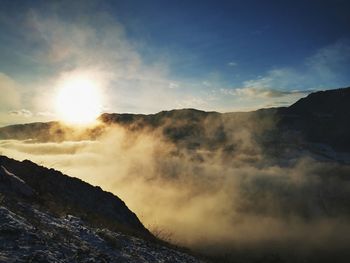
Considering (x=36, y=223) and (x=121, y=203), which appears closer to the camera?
(x=36, y=223)

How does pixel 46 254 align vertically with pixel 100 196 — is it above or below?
above

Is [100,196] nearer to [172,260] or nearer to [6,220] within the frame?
[172,260]

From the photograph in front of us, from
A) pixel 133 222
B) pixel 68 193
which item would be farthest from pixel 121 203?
pixel 68 193

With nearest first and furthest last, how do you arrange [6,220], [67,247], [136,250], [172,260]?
[6,220]
[67,247]
[136,250]
[172,260]

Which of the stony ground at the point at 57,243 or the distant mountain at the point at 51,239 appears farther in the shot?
the distant mountain at the point at 51,239

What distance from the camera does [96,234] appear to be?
23.0 meters

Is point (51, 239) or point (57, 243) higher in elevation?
point (51, 239)

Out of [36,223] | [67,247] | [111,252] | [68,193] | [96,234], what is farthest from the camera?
[68,193]

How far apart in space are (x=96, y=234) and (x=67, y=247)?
511cm

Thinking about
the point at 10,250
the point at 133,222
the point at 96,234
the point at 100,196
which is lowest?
the point at 133,222

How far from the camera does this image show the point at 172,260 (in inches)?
1071

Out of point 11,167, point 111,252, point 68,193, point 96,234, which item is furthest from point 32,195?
point 68,193

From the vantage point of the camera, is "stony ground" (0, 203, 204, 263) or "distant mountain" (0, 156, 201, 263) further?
"distant mountain" (0, 156, 201, 263)

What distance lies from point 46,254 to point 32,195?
16.0 m
